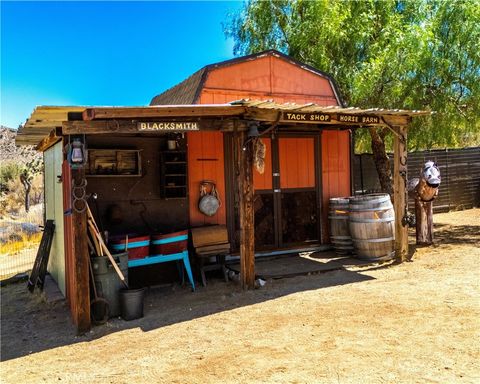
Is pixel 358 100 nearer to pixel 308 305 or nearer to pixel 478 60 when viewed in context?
pixel 478 60

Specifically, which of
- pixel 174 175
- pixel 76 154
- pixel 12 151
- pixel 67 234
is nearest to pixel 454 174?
pixel 174 175

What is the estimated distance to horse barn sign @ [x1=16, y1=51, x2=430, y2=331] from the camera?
A: 523cm

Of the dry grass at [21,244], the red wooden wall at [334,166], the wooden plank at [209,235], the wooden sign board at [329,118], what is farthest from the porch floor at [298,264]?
the dry grass at [21,244]

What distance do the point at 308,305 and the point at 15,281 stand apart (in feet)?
18.0

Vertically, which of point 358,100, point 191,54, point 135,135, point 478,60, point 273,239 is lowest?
point 273,239

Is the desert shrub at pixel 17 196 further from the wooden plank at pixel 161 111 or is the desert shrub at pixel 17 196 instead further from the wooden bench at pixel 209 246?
the wooden plank at pixel 161 111

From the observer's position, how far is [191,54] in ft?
50.2

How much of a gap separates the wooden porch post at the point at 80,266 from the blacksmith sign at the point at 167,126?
3.11 feet

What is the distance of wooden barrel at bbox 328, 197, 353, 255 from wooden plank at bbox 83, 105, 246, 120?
304 centimetres

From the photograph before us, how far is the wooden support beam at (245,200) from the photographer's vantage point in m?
6.12

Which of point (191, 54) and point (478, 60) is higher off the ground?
point (191, 54)

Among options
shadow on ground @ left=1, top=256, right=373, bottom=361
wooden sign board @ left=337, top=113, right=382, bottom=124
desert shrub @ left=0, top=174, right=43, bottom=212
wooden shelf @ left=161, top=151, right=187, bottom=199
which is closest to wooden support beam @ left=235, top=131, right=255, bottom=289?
shadow on ground @ left=1, top=256, right=373, bottom=361

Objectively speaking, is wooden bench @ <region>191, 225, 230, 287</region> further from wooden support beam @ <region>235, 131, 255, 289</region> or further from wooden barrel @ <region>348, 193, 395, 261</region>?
wooden barrel @ <region>348, 193, 395, 261</region>

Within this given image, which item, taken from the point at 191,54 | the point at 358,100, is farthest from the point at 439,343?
the point at 191,54
